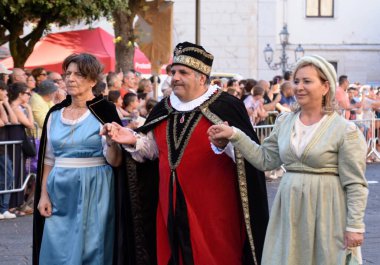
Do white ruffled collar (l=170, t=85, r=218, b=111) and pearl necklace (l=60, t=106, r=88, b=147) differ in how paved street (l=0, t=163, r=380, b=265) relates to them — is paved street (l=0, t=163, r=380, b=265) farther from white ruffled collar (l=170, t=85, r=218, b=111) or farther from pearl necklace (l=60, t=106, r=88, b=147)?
white ruffled collar (l=170, t=85, r=218, b=111)

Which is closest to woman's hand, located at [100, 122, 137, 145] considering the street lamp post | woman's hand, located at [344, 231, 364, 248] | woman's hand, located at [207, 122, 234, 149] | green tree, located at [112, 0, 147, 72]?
woman's hand, located at [207, 122, 234, 149]

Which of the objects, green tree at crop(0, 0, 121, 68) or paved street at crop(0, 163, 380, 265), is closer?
paved street at crop(0, 163, 380, 265)

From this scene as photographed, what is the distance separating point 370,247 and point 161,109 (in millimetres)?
3759

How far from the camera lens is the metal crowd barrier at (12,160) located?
11.2m

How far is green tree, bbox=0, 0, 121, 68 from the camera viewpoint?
49.8 feet

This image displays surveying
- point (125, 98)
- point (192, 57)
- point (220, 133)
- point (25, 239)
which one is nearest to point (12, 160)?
point (25, 239)

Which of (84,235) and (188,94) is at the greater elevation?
(188,94)

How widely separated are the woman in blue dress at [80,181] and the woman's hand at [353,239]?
6.09 ft

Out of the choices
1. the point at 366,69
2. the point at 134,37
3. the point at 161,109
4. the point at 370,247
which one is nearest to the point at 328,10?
the point at 366,69

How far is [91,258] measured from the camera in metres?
6.19

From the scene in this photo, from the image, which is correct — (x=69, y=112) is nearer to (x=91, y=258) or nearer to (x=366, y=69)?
(x=91, y=258)

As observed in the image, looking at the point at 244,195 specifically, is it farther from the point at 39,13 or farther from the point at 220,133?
the point at 39,13

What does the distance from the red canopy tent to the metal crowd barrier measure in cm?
832

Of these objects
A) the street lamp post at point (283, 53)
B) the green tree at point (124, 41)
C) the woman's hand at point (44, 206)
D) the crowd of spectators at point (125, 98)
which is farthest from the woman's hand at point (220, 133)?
the street lamp post at point (283, 53)
